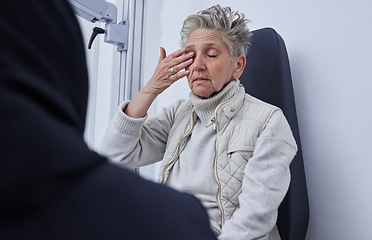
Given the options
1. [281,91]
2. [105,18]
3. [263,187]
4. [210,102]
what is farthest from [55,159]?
[105,18]

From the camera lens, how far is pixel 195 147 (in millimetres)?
1042

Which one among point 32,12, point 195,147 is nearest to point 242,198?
point 195,147

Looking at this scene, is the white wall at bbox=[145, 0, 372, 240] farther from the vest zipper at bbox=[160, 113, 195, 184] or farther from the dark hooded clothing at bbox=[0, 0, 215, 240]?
the dark hooded clothing at bbox=[0, 0, 215, 240]

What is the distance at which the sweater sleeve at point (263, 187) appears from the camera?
2.83ft

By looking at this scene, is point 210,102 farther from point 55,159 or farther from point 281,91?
point 55,159

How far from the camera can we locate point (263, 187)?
876 mm

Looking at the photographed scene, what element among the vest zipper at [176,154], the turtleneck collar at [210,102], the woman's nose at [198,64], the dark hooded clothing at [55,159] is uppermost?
the dark hooded clothing at [55,159]

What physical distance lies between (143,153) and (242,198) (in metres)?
0.41

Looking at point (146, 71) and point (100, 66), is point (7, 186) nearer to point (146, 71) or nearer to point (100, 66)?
point (146, 71)

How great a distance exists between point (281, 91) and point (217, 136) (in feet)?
0.99

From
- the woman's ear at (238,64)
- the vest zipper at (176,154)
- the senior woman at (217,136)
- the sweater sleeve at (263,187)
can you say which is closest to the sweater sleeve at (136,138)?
the senior woman at (217,136)

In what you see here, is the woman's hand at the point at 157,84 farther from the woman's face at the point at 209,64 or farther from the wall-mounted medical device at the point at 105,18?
the wall-mounted medical device at the point at 105,18

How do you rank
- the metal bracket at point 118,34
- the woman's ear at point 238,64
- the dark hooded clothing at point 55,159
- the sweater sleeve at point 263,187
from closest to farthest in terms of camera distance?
the dark hooded clothing at point 55,159 < the sweater sleeve at point 263,187 < the woman's ear at point 238,64 < the metal bracket at point 118,34

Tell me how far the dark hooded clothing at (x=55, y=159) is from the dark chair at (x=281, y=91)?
91cm
